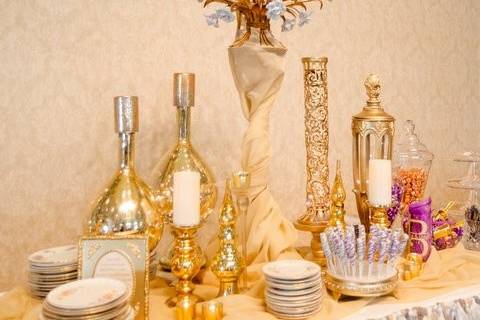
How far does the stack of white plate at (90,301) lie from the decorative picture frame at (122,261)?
65 millimetres

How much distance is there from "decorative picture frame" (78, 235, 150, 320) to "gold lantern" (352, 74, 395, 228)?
0.69 metres

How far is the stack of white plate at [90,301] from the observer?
29.9 inches

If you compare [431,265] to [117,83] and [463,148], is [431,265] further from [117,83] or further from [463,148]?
[463,148]

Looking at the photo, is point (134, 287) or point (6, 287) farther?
point (6, 287)

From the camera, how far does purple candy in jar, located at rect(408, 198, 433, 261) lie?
1247mm

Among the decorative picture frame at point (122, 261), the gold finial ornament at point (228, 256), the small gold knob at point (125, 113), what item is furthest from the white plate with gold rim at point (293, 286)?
the small gold knob at point (125, 113)

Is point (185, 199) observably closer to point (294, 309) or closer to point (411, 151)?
point (294, 309)

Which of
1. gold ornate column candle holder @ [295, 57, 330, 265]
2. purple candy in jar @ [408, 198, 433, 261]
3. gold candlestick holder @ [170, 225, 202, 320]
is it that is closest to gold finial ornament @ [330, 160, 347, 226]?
gold ornate column candle holder @ [295, 57, 330, 265]

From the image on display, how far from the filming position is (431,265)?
1208mm

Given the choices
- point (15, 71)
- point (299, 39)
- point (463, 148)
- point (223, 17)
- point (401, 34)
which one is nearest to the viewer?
point (223, 17)

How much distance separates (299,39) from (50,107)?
0.96 metres

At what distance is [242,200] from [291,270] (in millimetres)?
226

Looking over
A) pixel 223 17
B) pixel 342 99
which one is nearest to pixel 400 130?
pixel 342 99

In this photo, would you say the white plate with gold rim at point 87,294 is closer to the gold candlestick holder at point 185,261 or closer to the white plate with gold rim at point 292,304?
the gold candlestick holder at point 185,261
